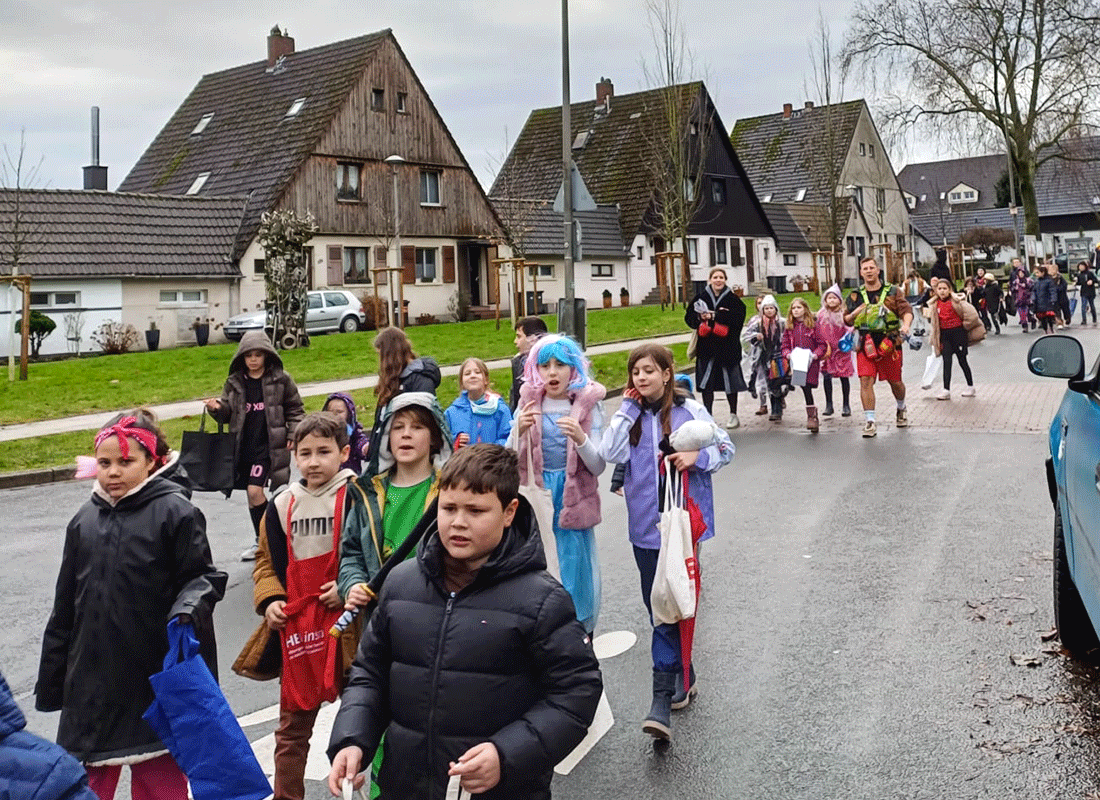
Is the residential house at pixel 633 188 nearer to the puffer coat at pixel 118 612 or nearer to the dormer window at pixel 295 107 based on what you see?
the dormer window at pixel 295 107

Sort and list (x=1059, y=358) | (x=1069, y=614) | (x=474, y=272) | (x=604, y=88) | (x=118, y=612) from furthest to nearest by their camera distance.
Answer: (x=604, y=88) < (x=474, y=272) < (x=1069, y=614) < (x=1059, y=358) < (x=118, y=612)

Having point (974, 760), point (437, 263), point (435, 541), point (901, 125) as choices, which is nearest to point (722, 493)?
point (974, 760)

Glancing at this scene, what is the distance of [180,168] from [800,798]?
4548 cm

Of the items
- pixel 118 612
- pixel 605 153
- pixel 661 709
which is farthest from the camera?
pixel 605 153

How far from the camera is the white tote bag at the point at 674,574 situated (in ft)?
16.7

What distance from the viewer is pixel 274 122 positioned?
4356 centimetres

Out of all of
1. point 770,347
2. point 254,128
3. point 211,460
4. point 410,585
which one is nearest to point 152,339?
point 254,128

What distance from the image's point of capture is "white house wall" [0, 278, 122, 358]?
107 feet

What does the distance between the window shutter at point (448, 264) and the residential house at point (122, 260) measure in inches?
312

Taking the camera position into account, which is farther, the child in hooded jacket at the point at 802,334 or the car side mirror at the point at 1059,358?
the child in hooded jacket at the point at 802,334

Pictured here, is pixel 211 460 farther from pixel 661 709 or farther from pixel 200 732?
pixel 200 732

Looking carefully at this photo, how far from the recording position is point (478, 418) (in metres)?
7.16

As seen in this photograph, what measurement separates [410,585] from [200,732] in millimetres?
1211

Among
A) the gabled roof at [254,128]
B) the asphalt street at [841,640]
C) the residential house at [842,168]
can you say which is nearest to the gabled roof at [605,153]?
the residential house at [842,168]
